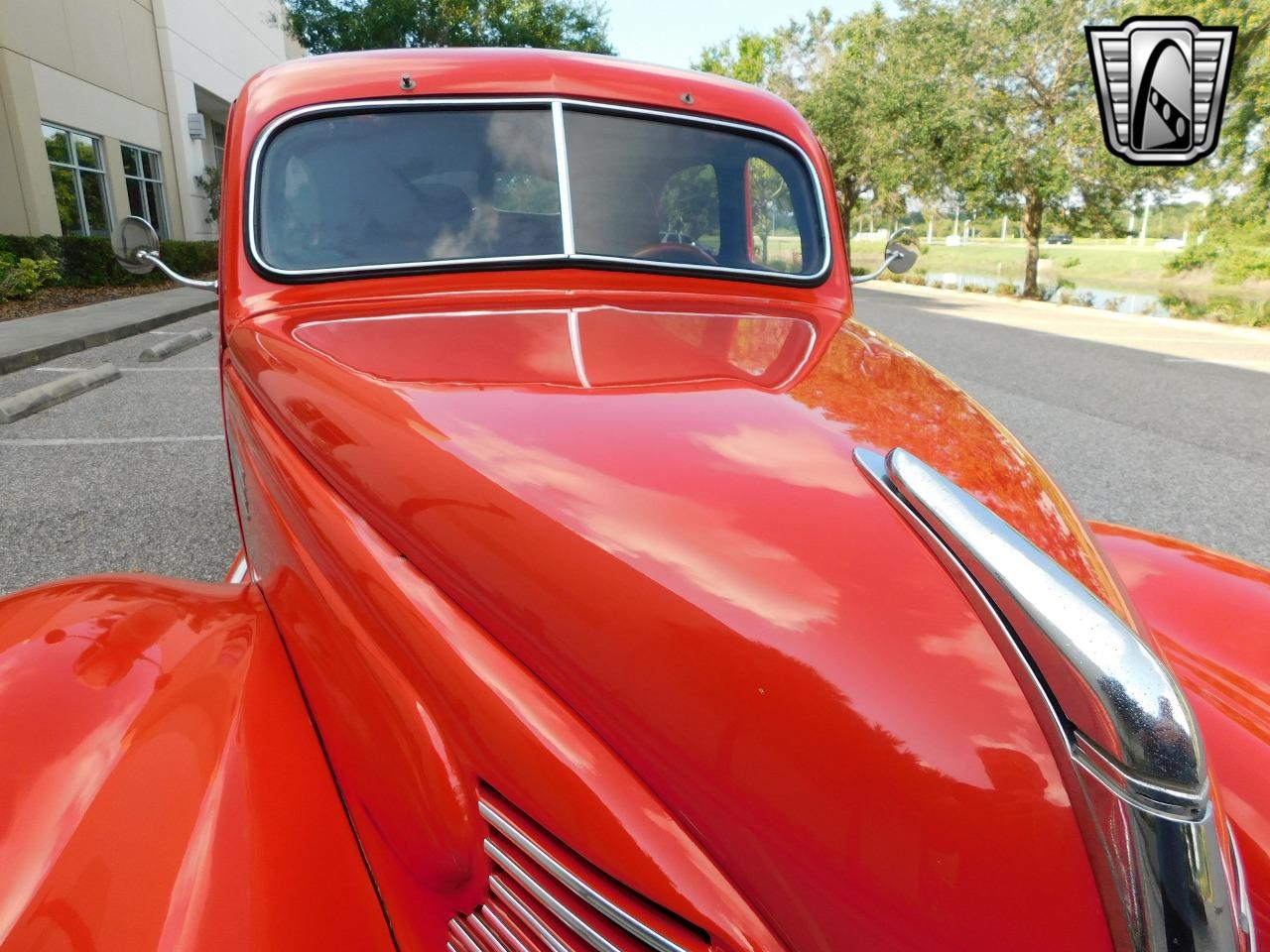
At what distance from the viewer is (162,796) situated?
3.27ft

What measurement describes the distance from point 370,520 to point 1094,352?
11.0m

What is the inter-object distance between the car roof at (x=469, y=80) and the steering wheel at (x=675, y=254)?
15.7 inches

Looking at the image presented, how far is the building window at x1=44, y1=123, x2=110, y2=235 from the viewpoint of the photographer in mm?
Answer: 14320

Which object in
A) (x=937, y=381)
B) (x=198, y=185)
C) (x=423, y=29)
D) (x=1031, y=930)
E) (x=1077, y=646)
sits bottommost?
(x=1031, y=930)

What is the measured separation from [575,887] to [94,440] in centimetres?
545

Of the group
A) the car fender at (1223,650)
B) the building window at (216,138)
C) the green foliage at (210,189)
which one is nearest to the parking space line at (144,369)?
the car fender at (1223,650)

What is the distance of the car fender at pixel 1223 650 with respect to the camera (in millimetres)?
1075

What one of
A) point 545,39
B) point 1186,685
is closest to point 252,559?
point 1186,685

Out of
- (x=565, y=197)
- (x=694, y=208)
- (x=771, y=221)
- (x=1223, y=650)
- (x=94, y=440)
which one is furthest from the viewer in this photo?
(x=94, y=440)

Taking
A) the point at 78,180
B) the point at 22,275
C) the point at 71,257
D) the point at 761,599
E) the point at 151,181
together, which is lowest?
the point at 761,599

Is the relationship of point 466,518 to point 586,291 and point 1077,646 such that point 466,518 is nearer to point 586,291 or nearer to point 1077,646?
point 1077,646

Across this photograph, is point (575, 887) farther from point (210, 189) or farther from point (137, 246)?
point (210, 189)

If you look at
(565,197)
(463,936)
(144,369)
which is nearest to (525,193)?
(565,197)

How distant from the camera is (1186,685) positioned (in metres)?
1.31
